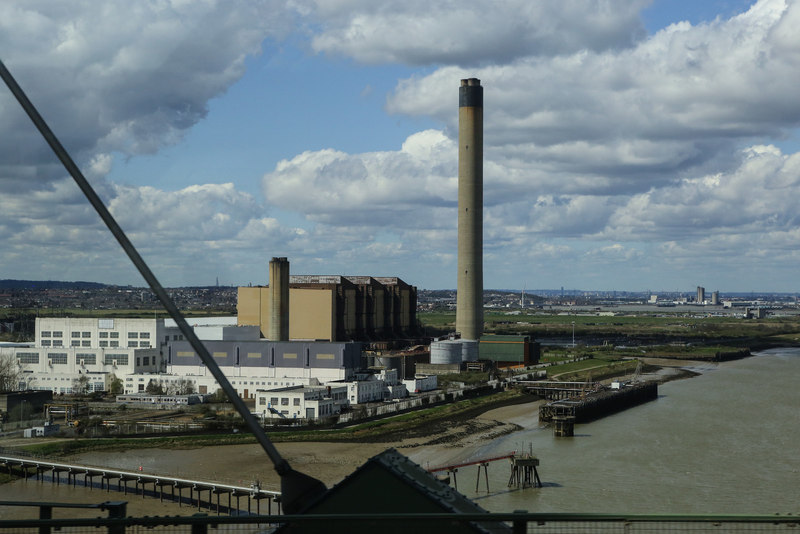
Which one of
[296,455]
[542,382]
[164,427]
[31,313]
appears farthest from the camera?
[31,313]

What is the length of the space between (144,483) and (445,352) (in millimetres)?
45054

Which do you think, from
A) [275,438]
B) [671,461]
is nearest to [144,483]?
[275,438]

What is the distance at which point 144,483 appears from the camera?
30266mm

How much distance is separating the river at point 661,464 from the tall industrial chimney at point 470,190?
87.6 ft

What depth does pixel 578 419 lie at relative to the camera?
48406 mm

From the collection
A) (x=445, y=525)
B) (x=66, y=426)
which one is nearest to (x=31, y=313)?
(x=66, y=426)

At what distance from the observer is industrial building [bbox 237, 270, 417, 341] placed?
251 feet

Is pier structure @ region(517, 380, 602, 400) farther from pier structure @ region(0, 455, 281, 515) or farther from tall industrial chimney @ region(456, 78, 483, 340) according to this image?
pier structure @ region(0, 455, 281, 515)

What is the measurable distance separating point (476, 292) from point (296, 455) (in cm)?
4511

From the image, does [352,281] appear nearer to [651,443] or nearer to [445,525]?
[651,443]

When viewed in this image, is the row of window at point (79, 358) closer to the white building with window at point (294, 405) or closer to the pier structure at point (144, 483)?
the white building with window at point (294, 405)

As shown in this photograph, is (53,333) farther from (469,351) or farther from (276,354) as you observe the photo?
(469,351)

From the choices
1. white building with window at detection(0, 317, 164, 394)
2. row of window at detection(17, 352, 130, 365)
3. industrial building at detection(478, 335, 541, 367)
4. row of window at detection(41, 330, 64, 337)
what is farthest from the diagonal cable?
industrial building at detection(478, 335, 541, 367)

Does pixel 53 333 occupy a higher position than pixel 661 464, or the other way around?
pixel 53 333
